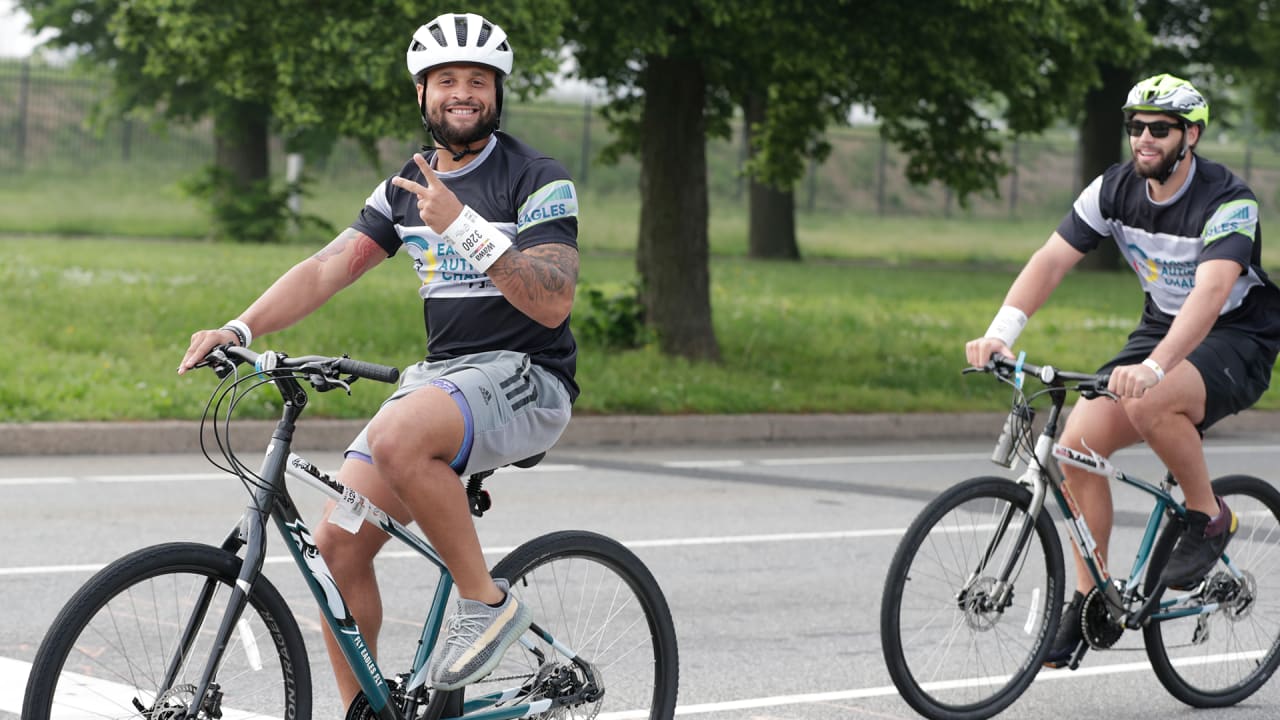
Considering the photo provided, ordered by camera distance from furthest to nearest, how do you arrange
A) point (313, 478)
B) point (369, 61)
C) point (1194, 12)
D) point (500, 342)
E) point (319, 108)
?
point (1194, 12), point (319, 108), point (369, 61), point (500, 342), point (313, 478)

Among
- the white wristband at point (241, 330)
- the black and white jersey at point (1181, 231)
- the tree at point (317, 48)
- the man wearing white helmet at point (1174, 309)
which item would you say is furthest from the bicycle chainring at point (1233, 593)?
the tree at point (317, 48)

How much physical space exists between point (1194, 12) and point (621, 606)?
94.6 ft

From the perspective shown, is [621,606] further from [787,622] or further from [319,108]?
[319,108]

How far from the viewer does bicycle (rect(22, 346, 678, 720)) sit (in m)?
3.43

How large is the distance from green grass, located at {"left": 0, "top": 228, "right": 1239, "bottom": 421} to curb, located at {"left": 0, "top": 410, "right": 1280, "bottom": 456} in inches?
9.7

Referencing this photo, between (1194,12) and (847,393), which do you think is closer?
(847,393)

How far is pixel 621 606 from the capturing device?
4.15 metres

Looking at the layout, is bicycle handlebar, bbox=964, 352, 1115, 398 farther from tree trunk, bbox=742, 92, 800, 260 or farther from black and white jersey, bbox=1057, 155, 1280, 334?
tree trunk, bbox=742, 92, 800, 260

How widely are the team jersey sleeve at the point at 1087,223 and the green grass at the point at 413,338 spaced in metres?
7.11

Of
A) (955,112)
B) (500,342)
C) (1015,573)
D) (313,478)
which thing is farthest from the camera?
(955,112)

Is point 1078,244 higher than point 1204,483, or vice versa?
point 1078,244

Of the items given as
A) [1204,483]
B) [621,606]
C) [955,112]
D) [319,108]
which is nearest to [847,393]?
[955,112]

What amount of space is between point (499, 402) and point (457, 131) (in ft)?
2.09

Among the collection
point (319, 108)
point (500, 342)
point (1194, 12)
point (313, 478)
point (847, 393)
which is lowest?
point (847, 393)
